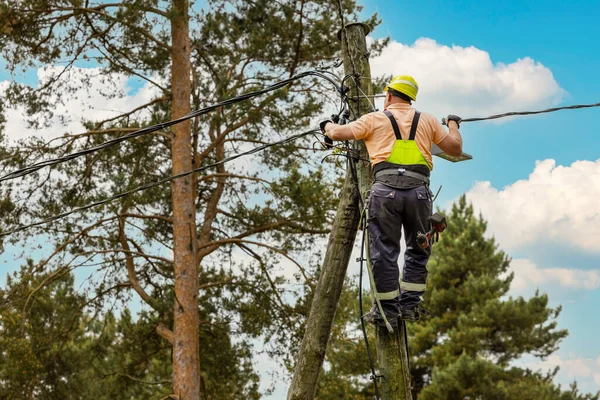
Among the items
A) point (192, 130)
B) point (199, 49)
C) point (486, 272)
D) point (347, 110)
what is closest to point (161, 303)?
point (192, 130)

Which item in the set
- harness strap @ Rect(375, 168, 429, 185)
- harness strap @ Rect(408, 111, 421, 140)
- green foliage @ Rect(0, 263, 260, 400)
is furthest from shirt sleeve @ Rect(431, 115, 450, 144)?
green foliage @ Rect(0, 263, 260, 400)

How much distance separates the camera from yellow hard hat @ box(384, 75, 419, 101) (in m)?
5.24

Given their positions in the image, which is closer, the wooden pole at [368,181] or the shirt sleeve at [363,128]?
the wooden pole at [368,181]

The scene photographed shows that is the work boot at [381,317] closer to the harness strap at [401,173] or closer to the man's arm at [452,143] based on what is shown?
the harness strap at [401,173]

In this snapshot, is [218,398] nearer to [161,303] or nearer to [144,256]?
[161,303]

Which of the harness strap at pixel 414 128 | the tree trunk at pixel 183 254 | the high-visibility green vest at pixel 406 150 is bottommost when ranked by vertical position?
the high-visibility green vest at pixel 406 150

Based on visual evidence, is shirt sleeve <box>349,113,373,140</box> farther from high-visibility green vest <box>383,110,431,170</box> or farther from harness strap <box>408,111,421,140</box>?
harness strap <box>408,111,421,140</box>

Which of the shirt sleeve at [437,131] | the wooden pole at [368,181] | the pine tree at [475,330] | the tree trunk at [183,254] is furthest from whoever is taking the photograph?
the pine tree at [475,330]

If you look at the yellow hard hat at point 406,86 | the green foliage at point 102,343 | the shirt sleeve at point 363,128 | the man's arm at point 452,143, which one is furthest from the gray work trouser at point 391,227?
the green foliage at point 102,343

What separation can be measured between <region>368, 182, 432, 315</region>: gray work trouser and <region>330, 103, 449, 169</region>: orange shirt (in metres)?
0.23

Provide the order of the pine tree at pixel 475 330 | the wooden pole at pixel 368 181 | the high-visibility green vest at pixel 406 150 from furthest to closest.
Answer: the pine tree at pixel 475 330
the high-visibility green vest at pixel 406 150
the wooden pole at pixel 368 181

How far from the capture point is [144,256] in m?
14.4

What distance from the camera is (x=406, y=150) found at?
5.11 meters

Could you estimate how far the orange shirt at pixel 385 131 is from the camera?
512cm
